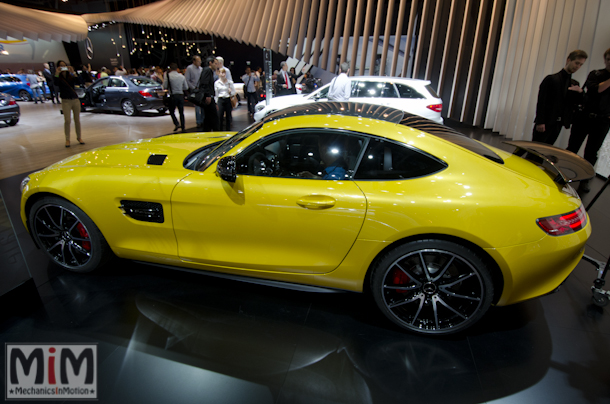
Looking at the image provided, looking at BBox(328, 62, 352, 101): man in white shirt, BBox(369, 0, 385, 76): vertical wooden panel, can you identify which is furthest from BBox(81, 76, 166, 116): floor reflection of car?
BBox(369, 0, 385, 76): vertical wooden panel

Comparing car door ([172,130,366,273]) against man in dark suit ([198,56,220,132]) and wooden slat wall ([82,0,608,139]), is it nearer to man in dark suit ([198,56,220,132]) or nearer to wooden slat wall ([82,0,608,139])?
wooden slat wall ([82,0,608,139])

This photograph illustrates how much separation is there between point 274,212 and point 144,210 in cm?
93

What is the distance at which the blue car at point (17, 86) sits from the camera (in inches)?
502

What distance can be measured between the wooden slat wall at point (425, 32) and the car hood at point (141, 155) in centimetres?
461

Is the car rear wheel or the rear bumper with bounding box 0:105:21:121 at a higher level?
the car rear wheel

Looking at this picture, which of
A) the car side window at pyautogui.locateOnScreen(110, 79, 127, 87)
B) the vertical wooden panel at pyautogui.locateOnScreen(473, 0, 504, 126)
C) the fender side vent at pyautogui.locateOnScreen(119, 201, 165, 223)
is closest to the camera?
the fender side vent at pyautogui.locateOnScreen(119, 201, 165, 223)

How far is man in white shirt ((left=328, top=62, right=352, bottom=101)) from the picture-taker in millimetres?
6203

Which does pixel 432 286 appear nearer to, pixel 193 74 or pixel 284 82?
pixel 193 74

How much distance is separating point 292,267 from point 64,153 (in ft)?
20.2

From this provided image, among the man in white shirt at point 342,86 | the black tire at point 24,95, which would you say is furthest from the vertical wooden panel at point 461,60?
the black tire at point 24,95

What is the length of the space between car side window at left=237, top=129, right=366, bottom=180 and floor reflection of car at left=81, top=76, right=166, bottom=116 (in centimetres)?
946

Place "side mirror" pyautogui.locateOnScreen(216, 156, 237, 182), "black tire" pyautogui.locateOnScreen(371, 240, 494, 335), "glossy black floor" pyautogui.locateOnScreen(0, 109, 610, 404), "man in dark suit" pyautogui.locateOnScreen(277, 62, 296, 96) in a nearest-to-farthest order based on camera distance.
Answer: "glossy black floor" pyautogui.locateOnScreen(0, 109, 610, 404)
"black tire" pyautogui.locateOnScreen(371, 240, 494, 335)
"side mirror" pyautogui.locateOnScreen(216, 156, 237, 182)
"man in dark suit" pyautogui.locateOnScreen(277, 62, 296, 96)

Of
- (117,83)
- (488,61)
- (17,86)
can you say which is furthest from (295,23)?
(17,86)

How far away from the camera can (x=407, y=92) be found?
6566 mm
